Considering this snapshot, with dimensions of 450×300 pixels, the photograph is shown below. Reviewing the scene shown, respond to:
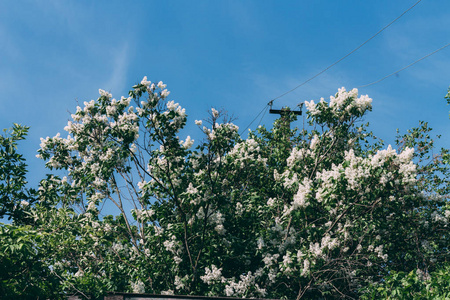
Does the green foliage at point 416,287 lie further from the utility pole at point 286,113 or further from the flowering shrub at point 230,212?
the utility pole at point 286,113

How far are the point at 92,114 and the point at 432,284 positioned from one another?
10217 mm

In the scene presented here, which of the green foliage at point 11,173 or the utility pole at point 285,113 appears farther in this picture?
the utility pole at point 285,113

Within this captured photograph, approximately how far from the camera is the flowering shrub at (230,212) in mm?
11992

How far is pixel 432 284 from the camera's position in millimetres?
9102

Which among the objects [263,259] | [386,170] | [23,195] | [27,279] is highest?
[23,195]

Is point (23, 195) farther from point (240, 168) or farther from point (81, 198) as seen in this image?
point (240, 168)

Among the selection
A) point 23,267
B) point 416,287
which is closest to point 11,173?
point 23,267

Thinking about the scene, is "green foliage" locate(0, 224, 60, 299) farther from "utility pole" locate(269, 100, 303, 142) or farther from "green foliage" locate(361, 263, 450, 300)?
"utility pole" locate(269, 100, 303, 142)

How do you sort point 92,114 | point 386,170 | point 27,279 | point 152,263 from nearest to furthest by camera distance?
point 27,279
point 386,170
point 152,263
point 92,114

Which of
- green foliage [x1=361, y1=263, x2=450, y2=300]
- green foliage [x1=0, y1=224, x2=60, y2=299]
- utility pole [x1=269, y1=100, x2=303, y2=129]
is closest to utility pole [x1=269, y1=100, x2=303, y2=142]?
utility pole [x1=269, y1=100, x2=303, y2=129]

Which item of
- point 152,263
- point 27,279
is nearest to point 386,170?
point 152,263

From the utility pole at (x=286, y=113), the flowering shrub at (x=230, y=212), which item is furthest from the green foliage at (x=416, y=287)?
the utility pole at (x=286, y=113)

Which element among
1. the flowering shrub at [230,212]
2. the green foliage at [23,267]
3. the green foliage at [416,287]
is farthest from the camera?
the flowering shrub at [230,212]

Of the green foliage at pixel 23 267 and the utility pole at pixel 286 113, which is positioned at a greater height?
the utility pole at pixel 286 113
